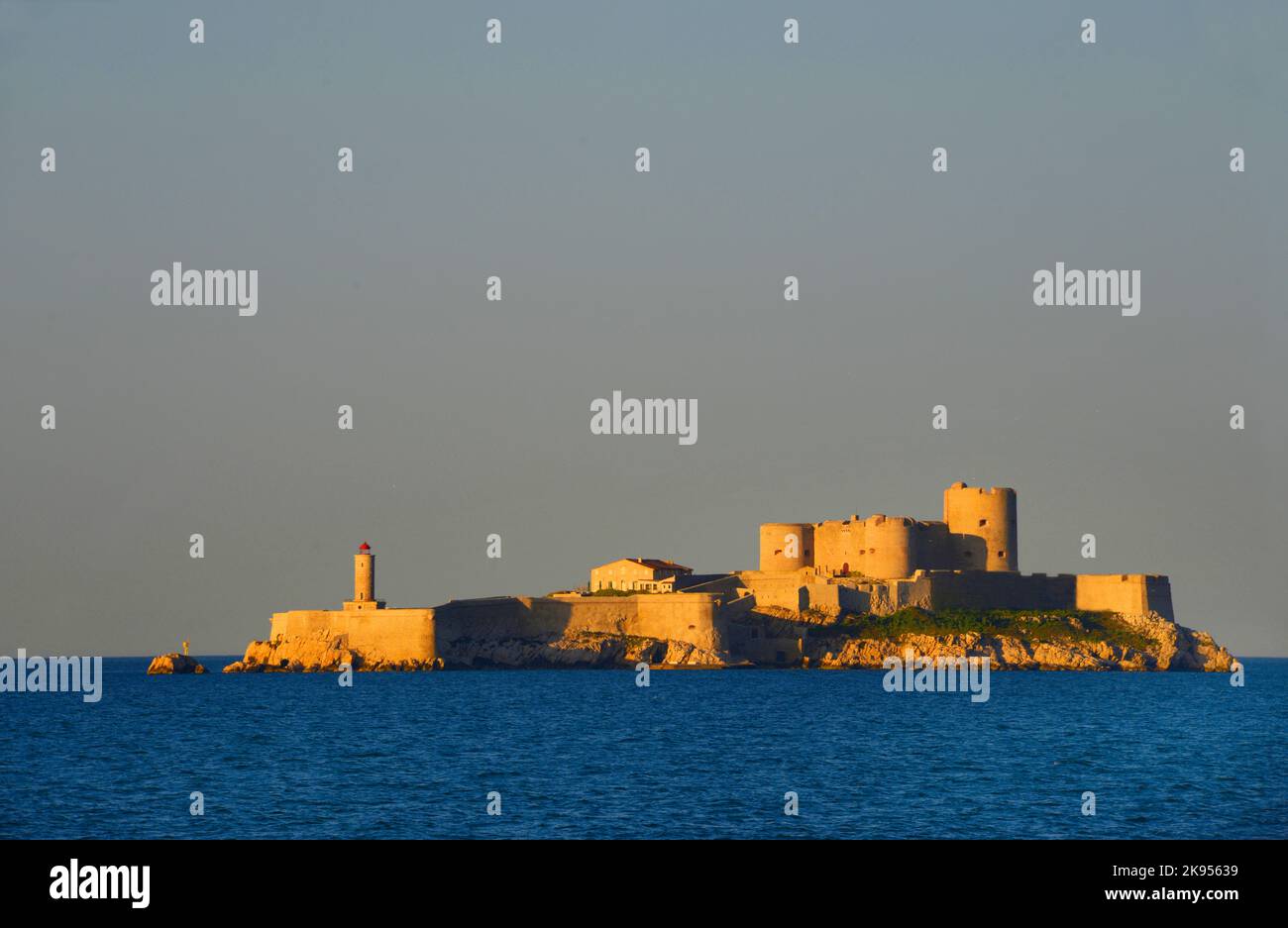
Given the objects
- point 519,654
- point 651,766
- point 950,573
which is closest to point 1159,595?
point 950,573

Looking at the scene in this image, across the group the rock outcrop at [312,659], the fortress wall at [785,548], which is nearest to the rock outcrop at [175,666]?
the rock outcrop at [312,659]

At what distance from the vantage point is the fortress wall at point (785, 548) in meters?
95.6

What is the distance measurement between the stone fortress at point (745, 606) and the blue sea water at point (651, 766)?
58.7 feet

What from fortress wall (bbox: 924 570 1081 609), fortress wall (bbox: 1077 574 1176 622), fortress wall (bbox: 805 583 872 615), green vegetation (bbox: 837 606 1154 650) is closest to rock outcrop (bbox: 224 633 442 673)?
fortress wall (bbox: 805 583 872 615)

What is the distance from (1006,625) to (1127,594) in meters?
7.55

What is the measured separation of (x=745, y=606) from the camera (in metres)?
88.9

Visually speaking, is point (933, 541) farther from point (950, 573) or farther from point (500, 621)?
point (500, 621)

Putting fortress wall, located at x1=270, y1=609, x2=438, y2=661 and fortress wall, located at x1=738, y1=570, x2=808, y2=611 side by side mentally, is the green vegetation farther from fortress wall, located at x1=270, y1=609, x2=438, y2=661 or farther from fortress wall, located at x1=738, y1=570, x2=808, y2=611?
fortress wall, located at x1=270, y1=609, x2=438, y2=661

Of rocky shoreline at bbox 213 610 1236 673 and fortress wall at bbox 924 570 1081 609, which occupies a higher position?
fortress wall at bbox 924 570 1081 609

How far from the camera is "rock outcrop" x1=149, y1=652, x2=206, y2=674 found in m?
108

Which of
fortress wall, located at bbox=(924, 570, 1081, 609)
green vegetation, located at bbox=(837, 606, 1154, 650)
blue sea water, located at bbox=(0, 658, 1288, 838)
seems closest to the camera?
blue sea water, located at bbox=(0, 658, 1288, 838)

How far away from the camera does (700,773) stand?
1416 inches

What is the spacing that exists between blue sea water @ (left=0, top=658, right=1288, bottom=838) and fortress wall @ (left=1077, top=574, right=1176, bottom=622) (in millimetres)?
21574
